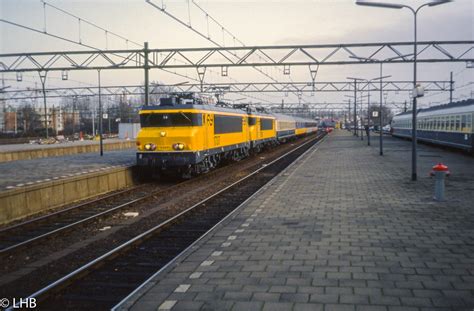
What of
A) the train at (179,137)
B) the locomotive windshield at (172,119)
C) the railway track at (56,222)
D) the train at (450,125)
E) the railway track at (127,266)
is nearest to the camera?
the railway track at (127,266)

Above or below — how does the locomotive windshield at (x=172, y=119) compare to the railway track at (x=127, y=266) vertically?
above

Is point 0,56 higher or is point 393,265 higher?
point 0,56

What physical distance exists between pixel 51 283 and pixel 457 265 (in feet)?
19.2

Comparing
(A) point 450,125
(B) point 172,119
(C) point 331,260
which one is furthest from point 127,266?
(A) point 450,125

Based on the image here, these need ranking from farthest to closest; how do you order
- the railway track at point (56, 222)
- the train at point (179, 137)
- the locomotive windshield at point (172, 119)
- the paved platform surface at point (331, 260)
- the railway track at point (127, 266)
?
the locomotive windshield at point (172, 119) < the train at point (179, 137) < the railway track at point (56, 222) < the railway track at point (127, 266) < the paved platform surface at point (331, 260)

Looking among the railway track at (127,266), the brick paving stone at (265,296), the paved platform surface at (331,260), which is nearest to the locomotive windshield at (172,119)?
the railway track at (127,266)

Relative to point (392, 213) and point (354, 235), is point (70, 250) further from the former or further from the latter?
point (392, 213)

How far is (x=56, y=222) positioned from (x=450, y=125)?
94.8 feet

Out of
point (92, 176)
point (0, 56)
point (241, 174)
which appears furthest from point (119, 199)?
point (0, 56)

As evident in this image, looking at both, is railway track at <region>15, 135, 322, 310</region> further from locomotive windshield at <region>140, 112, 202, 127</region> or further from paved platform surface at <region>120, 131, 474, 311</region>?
locomotive windshield at <region>140, 112, 202, 127</region>

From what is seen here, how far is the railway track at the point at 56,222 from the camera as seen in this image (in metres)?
9.80

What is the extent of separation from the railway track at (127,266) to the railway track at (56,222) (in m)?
2.01

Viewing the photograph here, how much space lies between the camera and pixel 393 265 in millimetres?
6750

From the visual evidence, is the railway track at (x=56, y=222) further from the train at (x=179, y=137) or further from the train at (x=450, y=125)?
the train at (x=450, y=125)
